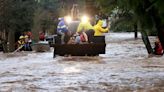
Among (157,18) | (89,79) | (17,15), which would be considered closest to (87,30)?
(89,79)

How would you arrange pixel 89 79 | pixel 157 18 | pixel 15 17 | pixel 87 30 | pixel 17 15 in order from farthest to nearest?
pixel 17 15 → pixel 15 17 → pixel 87 30 → pixel 89 79 → pixel 157 18

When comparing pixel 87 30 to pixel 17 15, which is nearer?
pixel 87 30

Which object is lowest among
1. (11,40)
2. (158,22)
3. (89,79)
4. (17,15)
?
(11,40)

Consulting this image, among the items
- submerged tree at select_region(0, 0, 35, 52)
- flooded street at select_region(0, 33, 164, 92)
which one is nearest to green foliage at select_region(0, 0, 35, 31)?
submerged tree at select_region(0, 0, 35, 52)

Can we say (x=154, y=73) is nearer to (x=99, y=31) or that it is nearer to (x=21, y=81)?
(x=21, y=81)

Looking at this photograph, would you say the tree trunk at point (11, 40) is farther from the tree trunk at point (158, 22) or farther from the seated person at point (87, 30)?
the tree trunk at point (158, 22)

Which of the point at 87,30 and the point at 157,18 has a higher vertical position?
the point at 157,18

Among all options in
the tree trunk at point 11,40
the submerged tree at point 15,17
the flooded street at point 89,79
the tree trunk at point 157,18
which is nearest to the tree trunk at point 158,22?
the tree trunk at point 157,18

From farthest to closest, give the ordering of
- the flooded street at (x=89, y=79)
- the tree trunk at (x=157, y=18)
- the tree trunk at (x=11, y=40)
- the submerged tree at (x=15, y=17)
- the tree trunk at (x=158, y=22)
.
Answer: the tree trunk at (x=11, y=40) → the submerged tree at (x=15, y=17) → the flooded street at (x=89, y=79) → the tree trunk at (x=158, y=22) → the tree trunk at (x=157, y=18)

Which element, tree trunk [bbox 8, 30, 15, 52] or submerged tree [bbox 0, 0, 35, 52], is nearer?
submerged tree [bbox 0, 0, 35, 52]

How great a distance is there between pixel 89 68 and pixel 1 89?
5.19 metres

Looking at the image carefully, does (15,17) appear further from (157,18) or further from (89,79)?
(157,18)

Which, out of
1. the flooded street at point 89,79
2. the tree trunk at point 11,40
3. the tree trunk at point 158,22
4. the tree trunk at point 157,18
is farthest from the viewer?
the tree trunk at point 11,40

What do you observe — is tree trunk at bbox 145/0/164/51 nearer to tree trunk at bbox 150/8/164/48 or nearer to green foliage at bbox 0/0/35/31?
tree trunk at bbox 150/8/164/48
